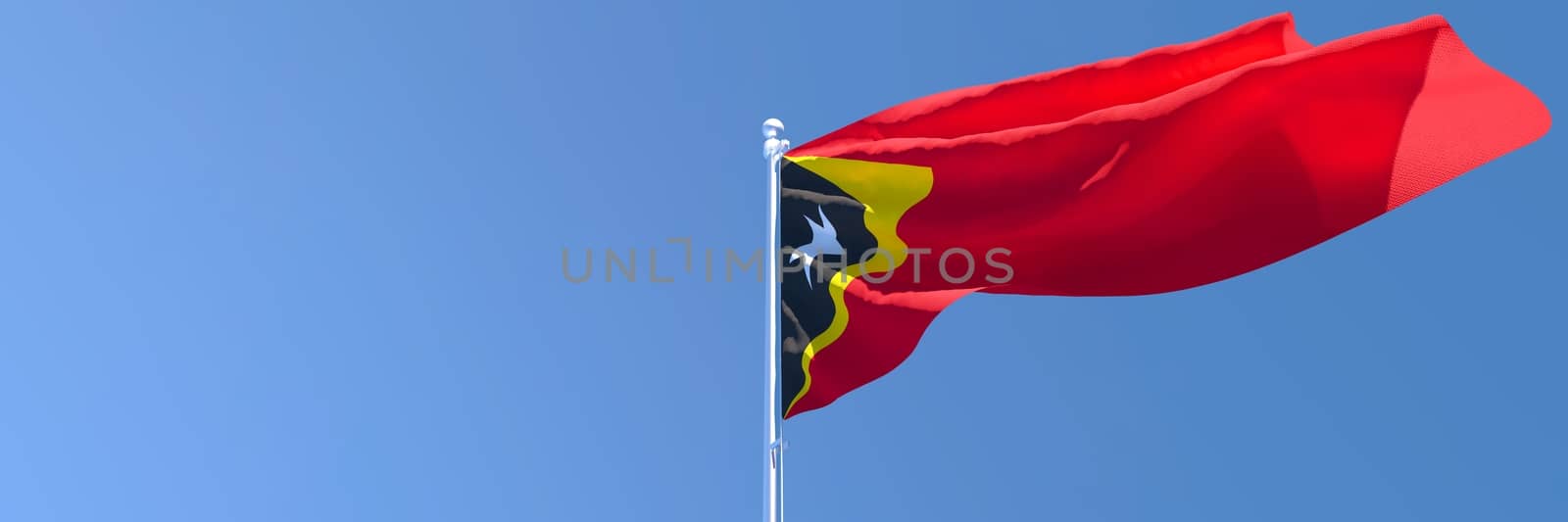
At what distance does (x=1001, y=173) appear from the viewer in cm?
882

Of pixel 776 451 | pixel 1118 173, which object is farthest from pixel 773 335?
pixel 1118 173

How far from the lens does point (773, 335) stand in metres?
8.48

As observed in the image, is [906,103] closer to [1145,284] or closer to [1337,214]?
[1145,284]

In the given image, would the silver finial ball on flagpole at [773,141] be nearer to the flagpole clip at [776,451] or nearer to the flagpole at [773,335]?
the flagpole at [773,335]

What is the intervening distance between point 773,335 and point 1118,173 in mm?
2541

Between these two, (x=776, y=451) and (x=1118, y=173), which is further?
(x=1118, y=173)

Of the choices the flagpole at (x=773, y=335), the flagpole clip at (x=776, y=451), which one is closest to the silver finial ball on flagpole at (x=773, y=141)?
the flagpole at (x=773, y=335)

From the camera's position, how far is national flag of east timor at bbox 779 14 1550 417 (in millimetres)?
7703

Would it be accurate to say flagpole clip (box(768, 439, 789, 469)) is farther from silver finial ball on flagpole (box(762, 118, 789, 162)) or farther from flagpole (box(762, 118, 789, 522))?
silver finial ball on flagpole (box(762, 118, 789, 162))

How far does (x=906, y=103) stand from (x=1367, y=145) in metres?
3.15

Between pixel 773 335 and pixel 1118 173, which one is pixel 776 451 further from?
pixel 1118 173

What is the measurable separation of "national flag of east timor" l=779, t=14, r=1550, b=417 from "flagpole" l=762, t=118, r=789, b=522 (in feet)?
0.79

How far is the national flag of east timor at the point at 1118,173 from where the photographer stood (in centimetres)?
770

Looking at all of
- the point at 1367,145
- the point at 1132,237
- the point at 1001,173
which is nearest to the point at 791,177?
the point at 1001,173
